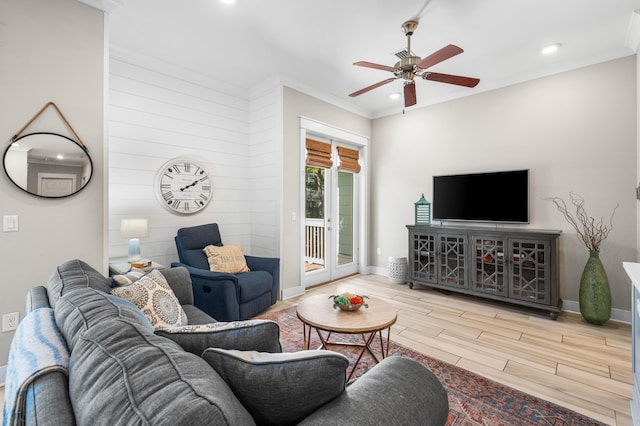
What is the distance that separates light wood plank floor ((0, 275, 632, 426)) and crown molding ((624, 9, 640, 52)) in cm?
280

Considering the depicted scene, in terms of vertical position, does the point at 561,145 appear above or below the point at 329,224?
above

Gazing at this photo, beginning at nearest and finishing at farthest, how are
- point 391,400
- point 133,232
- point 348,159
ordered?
point 391,400, point 133,232, point 348,159

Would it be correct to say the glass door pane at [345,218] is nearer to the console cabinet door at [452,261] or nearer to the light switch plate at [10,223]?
the console cabinet door at [452,261]

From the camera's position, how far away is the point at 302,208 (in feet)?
13.4

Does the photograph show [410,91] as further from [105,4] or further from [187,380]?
[187,380]

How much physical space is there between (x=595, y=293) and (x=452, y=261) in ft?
4.59

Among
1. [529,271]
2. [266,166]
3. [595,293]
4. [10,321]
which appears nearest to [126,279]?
[10,321]

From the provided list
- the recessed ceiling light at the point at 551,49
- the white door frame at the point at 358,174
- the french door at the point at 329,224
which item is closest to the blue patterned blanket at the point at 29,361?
the white door frame at the point at 358,174

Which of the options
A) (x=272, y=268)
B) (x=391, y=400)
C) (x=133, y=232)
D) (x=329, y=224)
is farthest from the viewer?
(x=329, y=224)

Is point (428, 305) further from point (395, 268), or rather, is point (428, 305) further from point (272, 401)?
point (272, 401)

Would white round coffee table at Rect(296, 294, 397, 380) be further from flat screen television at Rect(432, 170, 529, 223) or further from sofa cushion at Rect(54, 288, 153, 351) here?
flat screen television at Rect(432, 170, 529, 223)

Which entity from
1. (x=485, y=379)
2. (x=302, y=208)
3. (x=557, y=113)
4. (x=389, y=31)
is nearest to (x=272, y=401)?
(x=485, y=379)

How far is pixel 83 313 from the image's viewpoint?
2.90 ft

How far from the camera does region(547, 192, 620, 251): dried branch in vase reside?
316 centimetres
